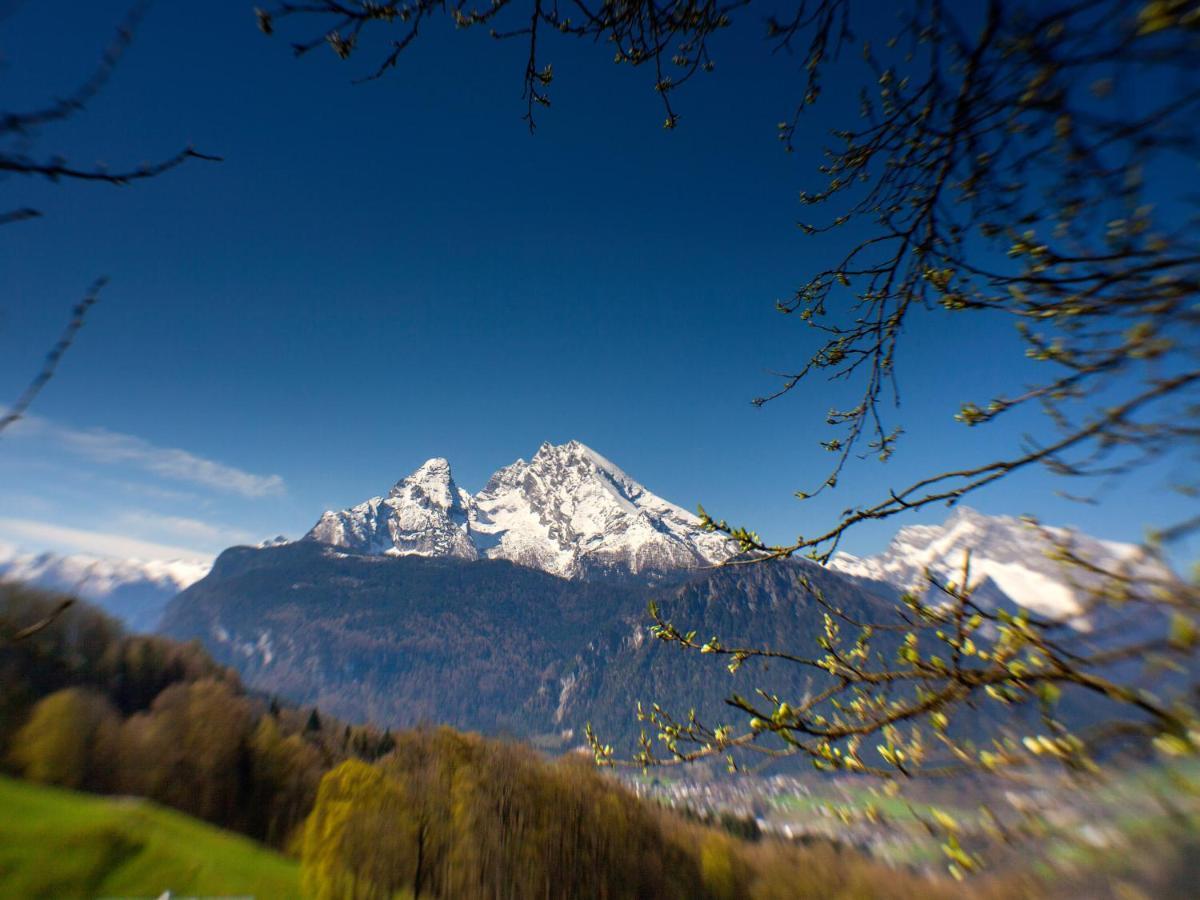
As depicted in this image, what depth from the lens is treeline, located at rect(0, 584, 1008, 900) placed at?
1897 centimetres

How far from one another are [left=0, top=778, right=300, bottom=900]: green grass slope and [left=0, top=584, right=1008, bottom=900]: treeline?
95.9 inches

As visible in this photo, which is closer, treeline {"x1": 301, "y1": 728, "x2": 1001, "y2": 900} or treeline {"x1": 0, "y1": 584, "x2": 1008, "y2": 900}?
treeline {"x1": 301, "y1": 728, "x2": 1001, "y2": 900}

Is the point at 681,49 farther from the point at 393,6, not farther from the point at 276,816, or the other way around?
the point at 276,816

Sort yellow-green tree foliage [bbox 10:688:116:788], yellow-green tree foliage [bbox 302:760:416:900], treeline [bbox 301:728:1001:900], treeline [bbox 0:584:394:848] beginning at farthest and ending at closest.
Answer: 1. treeline [bbox 0:584:394:848]
2. yellow-green tree foliage [bbox 10:688:116:788]
3. treeline [bbox 301:728:1001:900]
4. yellow-green tree foliage [bbox 302:760:416:900]

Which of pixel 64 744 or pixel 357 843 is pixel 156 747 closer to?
pixel 64 744

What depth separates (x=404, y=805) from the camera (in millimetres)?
21406

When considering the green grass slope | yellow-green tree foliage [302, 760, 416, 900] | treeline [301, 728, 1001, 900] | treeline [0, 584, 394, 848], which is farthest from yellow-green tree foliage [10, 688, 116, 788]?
yellow-green tree foliage [302, 760, 416, 900]

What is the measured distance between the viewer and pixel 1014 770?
2.58 m

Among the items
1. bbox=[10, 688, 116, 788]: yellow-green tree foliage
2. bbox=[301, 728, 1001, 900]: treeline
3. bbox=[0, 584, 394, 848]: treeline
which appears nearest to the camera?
bbox=[301, 728, 1001, 900]: treeline

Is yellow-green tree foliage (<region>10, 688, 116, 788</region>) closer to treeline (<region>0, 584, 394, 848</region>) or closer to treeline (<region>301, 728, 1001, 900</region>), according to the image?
treeline (<region>0, 584, 394, 848</region>)

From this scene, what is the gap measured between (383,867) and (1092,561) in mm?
23698

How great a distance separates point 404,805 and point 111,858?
9.40 m

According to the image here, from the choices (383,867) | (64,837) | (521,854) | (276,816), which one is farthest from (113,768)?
(521,854)

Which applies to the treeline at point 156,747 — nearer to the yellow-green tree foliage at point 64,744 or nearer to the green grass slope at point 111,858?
the yellow-green tree foliage at point 64,744
